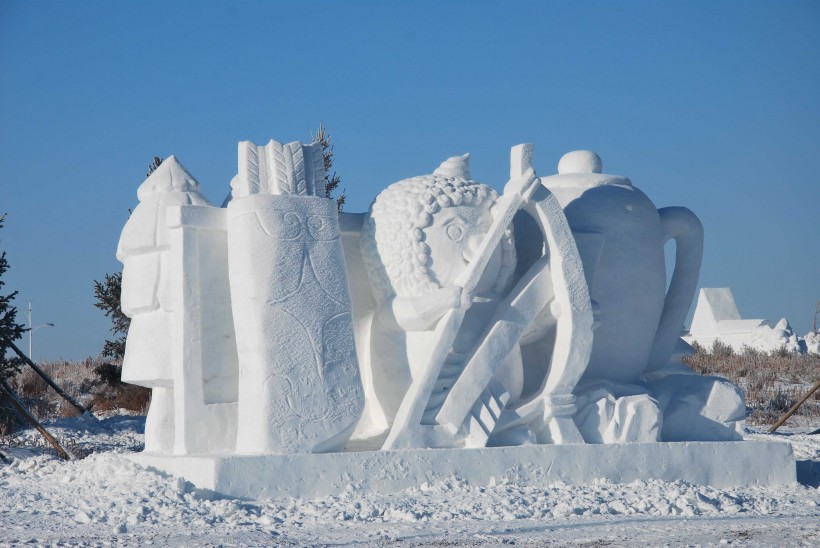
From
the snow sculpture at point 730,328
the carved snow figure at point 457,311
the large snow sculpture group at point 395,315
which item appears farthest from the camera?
the snow sculpture at point 730,328

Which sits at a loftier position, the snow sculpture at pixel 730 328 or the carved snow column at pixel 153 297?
the carved snow column at pixel 153 297

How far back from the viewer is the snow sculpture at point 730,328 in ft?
75.4

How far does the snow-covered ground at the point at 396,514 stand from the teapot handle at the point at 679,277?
1.46 metres

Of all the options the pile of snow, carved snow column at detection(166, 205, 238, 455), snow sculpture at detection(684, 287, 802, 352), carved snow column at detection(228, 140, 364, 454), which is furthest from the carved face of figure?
the pile of snow

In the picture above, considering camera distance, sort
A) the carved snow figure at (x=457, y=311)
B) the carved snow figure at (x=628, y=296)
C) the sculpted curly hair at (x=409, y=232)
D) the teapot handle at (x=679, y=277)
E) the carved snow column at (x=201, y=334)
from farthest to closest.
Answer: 1. the teapot handle at (x=679, y=277)
2. the carved snow figure at (x=628, y=296)
3. the sculpted curly hair at (x=409, y=232)
4. the carved snow figure at (x=457, y=311)
5. the carved snow column at (x=201, y=334)

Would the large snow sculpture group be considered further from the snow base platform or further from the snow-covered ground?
the snow-covered ground

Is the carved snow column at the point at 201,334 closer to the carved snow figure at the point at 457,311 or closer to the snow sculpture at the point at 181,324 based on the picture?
the snow sculpture at the point at 181,324

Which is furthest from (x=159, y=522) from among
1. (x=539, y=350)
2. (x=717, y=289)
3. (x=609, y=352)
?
(x=717, y=289)

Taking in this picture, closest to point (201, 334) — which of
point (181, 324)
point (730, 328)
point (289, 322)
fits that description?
point (181, 324)

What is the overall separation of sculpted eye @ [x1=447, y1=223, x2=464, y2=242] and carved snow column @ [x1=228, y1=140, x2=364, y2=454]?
0.77m

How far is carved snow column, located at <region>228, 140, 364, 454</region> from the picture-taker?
6.27m

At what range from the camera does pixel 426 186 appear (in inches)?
278

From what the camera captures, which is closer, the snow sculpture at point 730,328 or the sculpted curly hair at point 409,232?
the sculpted curly hair at point 409,232

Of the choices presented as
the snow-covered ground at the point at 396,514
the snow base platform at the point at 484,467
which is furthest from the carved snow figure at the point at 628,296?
the snow-covered ground at the point at 396,514
